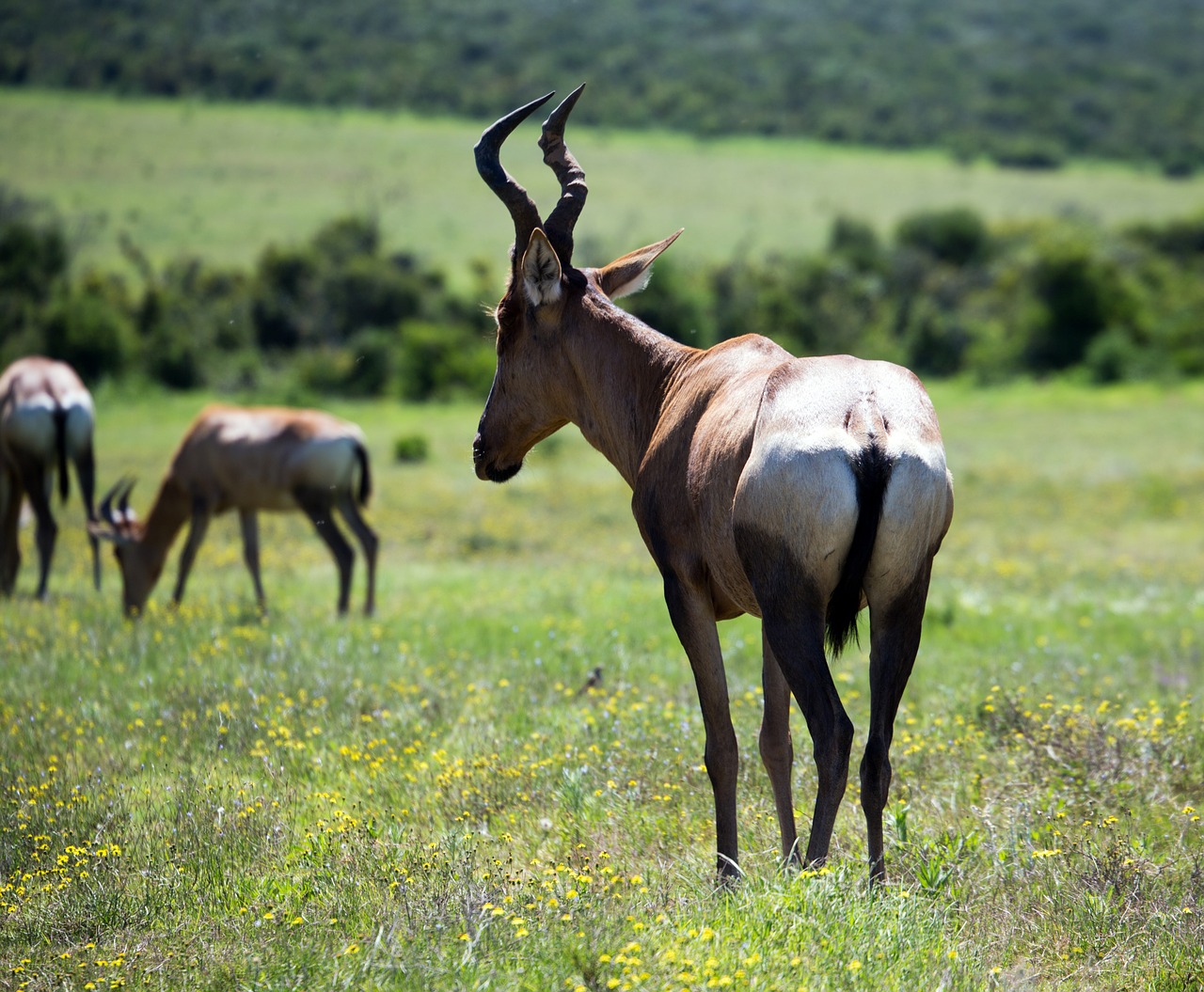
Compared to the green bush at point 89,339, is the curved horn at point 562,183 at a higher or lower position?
higher

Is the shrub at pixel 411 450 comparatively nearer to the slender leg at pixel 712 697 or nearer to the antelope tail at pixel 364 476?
the antelope tail at pixel 364 476

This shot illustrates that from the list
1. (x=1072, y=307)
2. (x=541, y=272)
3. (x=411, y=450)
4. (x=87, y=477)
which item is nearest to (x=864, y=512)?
(x=541, y=272)

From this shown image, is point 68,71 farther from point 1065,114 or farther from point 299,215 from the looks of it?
point 1065,114

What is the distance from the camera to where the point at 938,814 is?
18.6 feet

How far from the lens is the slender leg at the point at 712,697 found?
5051mm

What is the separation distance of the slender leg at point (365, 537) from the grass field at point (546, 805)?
0.36 m

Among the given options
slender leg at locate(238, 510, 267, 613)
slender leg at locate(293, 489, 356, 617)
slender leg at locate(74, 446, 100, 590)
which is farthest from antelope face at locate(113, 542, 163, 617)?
slender leg at locate(293, 489, 356, 617)

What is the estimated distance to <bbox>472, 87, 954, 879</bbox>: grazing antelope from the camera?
426 cm

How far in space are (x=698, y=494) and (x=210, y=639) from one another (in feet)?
20.5

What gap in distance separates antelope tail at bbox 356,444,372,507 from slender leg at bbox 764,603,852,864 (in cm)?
987

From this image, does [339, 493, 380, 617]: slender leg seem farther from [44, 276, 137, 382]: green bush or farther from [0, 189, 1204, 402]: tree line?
[44, 276, 137, 382]: green bush

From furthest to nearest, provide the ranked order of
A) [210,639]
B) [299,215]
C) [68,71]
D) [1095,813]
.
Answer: [68,71], [299,215], [210,639], [1095,813]

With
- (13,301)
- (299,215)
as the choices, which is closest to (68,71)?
(299,215)

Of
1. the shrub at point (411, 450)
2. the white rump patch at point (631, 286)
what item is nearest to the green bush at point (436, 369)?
the shrub at point (411, 450)
